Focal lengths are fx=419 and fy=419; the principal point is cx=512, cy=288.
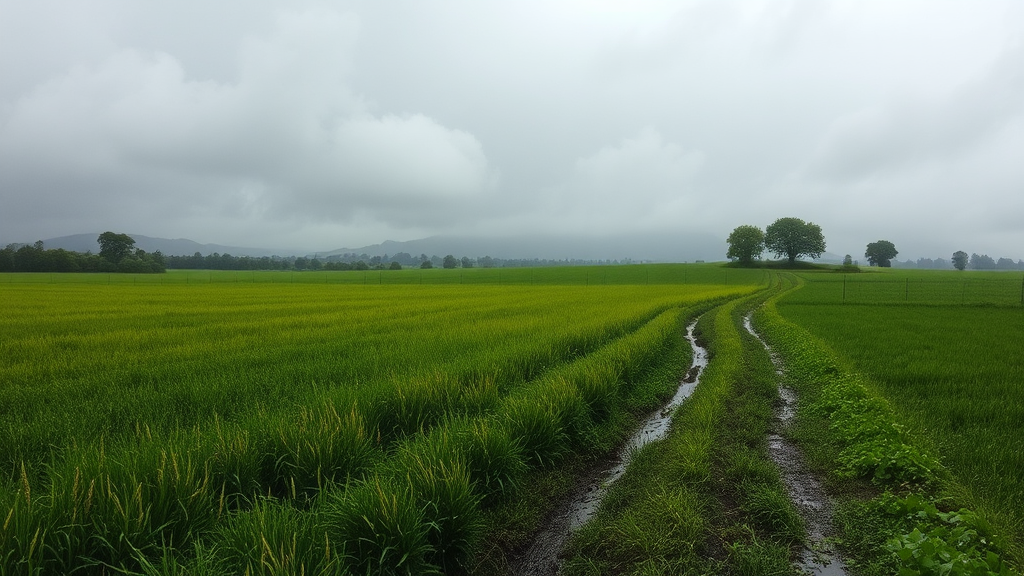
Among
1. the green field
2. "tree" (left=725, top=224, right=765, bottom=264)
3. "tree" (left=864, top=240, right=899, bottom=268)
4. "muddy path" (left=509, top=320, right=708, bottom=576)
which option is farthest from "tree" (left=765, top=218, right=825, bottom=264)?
"muddy path" (left=509, top=320, right=708, bottom=576)

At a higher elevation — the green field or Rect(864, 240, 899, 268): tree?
Rect(864, 240, 899, 268): tree

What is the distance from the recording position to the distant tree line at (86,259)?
84.4 m

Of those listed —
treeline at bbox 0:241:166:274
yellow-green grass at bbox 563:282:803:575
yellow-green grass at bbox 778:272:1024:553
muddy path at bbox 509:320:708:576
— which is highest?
treeline at bbox 0:241:166:274

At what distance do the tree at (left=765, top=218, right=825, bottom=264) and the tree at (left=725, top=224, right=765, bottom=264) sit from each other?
3.23m

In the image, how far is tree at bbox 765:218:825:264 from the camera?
9731cm

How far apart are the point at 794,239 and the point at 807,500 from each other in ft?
372

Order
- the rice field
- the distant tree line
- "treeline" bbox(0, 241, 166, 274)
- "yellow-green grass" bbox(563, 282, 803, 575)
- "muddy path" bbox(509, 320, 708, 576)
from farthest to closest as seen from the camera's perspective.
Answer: the distant tree line < "treeline" bbox(0, 241, 166, 274) < "muddy path" bbox(509, 320, 708, 576) < "yellow-green grass" bbox(563, 282, 803, 575) < the rice field

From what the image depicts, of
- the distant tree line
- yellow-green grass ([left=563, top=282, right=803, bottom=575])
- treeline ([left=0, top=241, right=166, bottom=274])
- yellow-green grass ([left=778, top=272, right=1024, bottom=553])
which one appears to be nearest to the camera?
yellow-green grass ([left=563, top=282, right=803, bottom=575])

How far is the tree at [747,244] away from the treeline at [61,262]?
445 feet

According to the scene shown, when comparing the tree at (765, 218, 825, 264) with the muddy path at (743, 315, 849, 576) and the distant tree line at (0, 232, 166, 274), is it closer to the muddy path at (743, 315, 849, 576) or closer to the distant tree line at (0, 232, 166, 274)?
the muddy path at (743, 315, 849, 576)

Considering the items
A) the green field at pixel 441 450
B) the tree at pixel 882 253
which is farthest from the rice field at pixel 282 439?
the tree at pixel 882 253

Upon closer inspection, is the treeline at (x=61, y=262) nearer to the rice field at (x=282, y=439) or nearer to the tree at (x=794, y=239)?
the rice field at (x=282, y=439)

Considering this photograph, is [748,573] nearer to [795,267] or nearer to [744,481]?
[744,481]

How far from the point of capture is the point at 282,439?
4348mm
